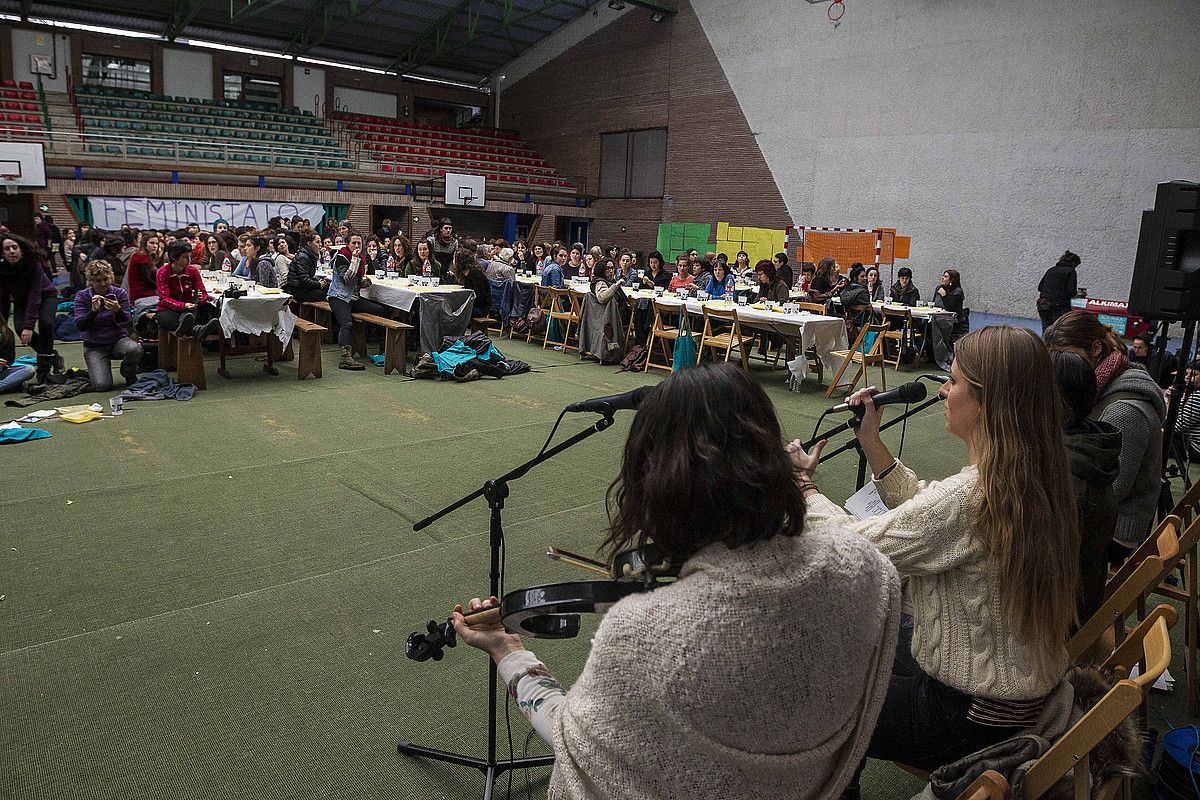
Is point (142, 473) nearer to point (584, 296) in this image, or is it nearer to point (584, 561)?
point (584, 561)

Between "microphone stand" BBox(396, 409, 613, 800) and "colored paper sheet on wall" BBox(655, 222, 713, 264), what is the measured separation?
16512mm

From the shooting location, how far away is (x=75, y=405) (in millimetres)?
6230

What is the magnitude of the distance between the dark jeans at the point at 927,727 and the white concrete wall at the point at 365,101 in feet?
74.4

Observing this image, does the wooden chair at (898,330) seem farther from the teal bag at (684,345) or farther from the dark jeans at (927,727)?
the dark jeans at (927,727)

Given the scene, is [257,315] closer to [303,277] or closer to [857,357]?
[303,277]

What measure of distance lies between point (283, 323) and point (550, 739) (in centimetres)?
696

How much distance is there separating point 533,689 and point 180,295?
682 centimetres

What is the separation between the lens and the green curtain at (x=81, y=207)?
47.0 ft

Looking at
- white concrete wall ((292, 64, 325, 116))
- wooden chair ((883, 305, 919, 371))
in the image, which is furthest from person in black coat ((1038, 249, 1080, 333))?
white concrete wall ((292, 64, 325, 116))

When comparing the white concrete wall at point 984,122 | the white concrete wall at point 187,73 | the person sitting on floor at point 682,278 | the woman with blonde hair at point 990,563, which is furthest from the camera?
the white concrete wall at point 187,73

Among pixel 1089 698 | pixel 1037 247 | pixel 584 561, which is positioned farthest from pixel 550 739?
pixel 1037 247

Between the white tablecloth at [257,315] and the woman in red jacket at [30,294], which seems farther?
the white tablecloth at [257,315]

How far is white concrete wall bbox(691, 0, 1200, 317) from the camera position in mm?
11672

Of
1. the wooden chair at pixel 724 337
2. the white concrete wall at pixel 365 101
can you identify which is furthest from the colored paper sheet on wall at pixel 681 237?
the wooden chair at pixel 724 337
